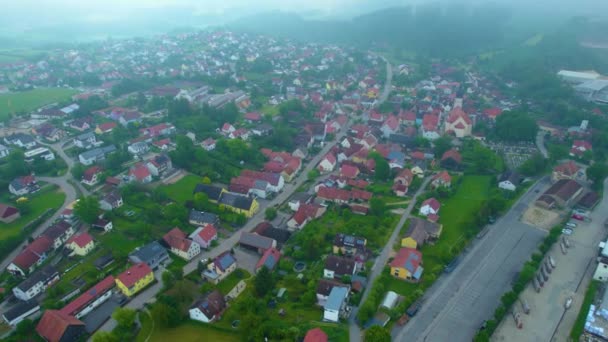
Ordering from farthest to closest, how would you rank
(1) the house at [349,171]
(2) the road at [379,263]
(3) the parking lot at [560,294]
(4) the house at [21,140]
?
(4) the house at [21,140], (1) the house at [349,171], (2) the road at [379,263], (3) the parking lot at [560,294]

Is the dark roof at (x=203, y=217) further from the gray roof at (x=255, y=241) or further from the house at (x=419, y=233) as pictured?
the house at (x=419, y=233)

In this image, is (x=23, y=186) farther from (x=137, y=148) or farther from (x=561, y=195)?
(x=561, y=195)

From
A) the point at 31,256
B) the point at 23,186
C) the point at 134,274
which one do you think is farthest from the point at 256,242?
the point at 23,186

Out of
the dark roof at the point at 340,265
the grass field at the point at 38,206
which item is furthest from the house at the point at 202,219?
the grass field at the point at 38,206

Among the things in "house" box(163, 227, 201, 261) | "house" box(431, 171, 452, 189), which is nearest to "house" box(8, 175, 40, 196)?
"house" box(163, 227, 201, 261)

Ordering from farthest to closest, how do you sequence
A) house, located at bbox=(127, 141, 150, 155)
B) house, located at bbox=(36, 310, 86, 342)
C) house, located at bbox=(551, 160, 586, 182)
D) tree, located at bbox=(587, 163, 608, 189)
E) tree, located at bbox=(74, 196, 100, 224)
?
house, located at bbox=(127, 141, 150, 155) → house, located at bbox=(551, 160, 586, 182) → tree, located at bbox=(587, 163, 608, 189) → tree, located at bbox=(74, 196, 100, 224) → house, located at bbox=(36, 310, 86, 342)

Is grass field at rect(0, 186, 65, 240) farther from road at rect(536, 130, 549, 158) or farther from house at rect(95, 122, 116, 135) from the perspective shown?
road at rect(536, 130, 549, 158)

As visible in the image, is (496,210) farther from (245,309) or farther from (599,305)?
(245,309)
